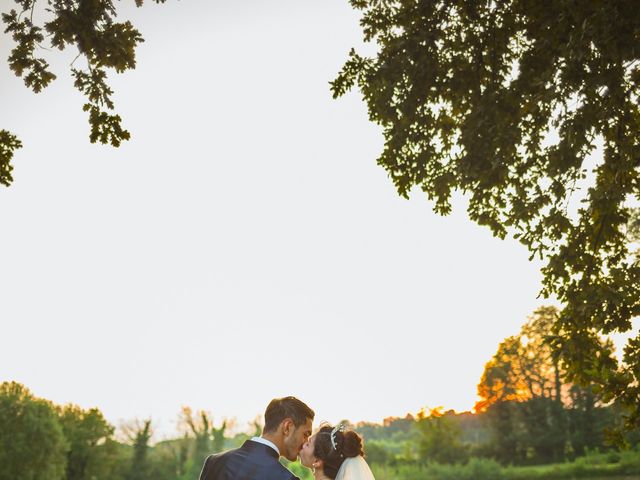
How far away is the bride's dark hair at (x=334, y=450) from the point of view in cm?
866

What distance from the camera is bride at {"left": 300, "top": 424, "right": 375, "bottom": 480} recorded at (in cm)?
862

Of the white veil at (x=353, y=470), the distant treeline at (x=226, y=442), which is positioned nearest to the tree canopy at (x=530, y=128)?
the white veil at (x=353, y=470)

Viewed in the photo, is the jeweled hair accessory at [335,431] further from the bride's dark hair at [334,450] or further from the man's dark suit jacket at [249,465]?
the man's dark suit jacket at [249,465]

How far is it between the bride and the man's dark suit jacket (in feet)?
12.0

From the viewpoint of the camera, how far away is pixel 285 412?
18.1 ft

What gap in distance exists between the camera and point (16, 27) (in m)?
7.13

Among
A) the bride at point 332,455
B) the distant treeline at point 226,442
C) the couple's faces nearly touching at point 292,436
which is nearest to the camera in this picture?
the couple's faces nearly touching at point 292,436

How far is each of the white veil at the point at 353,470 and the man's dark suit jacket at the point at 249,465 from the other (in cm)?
364

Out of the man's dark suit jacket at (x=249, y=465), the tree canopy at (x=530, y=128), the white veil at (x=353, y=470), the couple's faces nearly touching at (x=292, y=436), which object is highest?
the tree canopy at (x=530, y=128)

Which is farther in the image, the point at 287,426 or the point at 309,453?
the point at 309,453

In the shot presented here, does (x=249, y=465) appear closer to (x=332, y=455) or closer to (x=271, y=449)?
(x=271, y=449)

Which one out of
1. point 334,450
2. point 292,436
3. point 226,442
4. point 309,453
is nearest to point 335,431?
point 334,450

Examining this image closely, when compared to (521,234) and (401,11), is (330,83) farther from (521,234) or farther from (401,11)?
(521,234)

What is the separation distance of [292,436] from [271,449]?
1.01 feet
